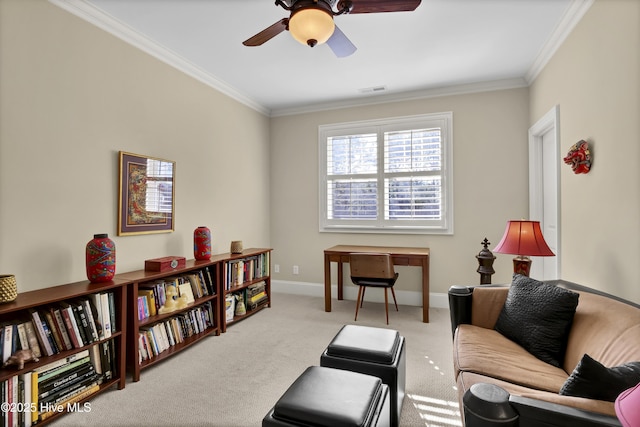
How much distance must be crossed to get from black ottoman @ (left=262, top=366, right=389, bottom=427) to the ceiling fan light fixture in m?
1.77

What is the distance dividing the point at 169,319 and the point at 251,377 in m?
0.93

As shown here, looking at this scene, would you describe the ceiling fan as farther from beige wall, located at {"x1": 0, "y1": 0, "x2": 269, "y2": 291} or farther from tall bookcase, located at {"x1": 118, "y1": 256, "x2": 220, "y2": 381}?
tall bookcase, located at {"x1": 118, "y1": 256, "x2": 220, "y2": 381}

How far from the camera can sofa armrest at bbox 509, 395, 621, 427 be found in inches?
36.7

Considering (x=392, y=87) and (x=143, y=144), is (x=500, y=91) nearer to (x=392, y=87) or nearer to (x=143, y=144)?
(x=392, y=87)

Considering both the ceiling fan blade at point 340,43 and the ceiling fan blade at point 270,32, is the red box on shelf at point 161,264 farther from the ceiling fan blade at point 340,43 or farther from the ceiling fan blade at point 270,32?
the ceiling fan blade at point 340,43

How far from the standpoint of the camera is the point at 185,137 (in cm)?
321

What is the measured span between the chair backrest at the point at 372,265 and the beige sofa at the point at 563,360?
52.2 inches

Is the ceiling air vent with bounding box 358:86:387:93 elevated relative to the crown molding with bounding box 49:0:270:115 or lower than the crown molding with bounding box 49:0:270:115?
elevated

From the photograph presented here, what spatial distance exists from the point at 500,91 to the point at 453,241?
185 centimetres

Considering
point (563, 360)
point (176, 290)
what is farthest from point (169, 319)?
point (563, 360)

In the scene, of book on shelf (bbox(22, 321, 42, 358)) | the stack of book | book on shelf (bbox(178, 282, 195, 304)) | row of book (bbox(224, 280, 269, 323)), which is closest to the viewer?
book on shelf (bbox(22, 321, 42, 358))

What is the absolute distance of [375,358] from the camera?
1.73 metres

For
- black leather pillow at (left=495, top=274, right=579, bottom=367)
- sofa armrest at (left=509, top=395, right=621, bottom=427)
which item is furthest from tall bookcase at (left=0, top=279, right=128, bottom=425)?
black leather pillow at (left=495, top=274, right=579, bottom=367)

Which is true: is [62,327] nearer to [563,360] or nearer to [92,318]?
[92,318]
